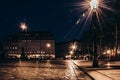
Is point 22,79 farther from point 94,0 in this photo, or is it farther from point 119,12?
point 119,12

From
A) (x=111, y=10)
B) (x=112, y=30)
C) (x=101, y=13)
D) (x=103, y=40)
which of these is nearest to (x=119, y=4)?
(x=111, y=10)

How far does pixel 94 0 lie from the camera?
35.3m

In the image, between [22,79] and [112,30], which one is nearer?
[22,79]

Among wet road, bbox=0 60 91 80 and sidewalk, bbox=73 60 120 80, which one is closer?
sidewalk, bbox=73 60 120 80

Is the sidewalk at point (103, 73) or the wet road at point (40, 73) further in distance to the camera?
the wet road at point (40, 73)

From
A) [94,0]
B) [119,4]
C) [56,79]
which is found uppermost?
[119,4]

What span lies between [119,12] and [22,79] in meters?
49.6

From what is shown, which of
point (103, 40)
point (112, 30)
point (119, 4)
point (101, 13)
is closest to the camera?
point (119, 4)

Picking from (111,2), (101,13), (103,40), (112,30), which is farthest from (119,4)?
(103,40)

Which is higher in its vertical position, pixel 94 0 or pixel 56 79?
pixel 94 0

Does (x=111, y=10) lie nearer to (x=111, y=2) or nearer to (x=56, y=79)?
(x=111, y=2)

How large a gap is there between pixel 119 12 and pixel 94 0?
1309 inches

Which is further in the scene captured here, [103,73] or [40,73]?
[40,73]

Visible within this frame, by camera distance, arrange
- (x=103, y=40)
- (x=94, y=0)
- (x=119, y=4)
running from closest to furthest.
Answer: (x=94, y=0) < (x=119, y=4) < (x=103, y=40)
